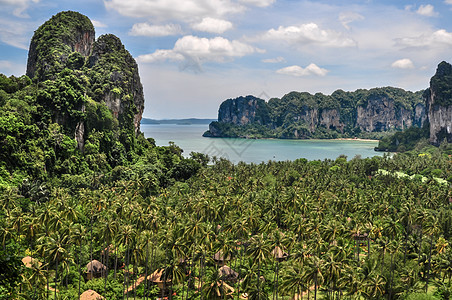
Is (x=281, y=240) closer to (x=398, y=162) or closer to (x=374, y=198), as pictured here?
(x=374, y=198)

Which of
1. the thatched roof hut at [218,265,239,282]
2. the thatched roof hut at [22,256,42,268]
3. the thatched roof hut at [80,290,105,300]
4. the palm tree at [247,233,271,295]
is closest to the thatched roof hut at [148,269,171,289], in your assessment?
the thatched roof hut at [80,290,105,300]

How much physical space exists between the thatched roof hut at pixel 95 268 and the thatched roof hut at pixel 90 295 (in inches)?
271

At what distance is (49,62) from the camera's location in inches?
5271

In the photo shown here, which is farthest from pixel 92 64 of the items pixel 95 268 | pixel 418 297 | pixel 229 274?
pixel 418 297

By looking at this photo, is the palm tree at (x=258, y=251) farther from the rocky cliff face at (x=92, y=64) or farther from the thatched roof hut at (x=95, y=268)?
the rocky cliff face at (x=92, y=64)

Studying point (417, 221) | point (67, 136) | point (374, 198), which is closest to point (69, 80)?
point (67, 136)

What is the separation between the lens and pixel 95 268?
5625 cm

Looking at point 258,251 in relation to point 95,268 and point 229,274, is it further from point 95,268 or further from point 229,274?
point 95,268

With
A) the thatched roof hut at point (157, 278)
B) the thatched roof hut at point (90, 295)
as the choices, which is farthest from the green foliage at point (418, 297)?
the thatched roof hut at point (90, 295)

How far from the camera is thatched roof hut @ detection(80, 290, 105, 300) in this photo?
48188mm

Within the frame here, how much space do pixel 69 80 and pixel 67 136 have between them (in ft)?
57.9

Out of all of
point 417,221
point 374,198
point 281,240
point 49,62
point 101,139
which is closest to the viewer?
point 281,240

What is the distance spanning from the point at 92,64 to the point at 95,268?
108 metres

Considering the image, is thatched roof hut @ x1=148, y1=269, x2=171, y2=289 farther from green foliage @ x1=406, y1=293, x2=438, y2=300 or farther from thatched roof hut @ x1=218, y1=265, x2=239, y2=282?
green foliage @ x1=406, y1=293, x2=438, y2=300
